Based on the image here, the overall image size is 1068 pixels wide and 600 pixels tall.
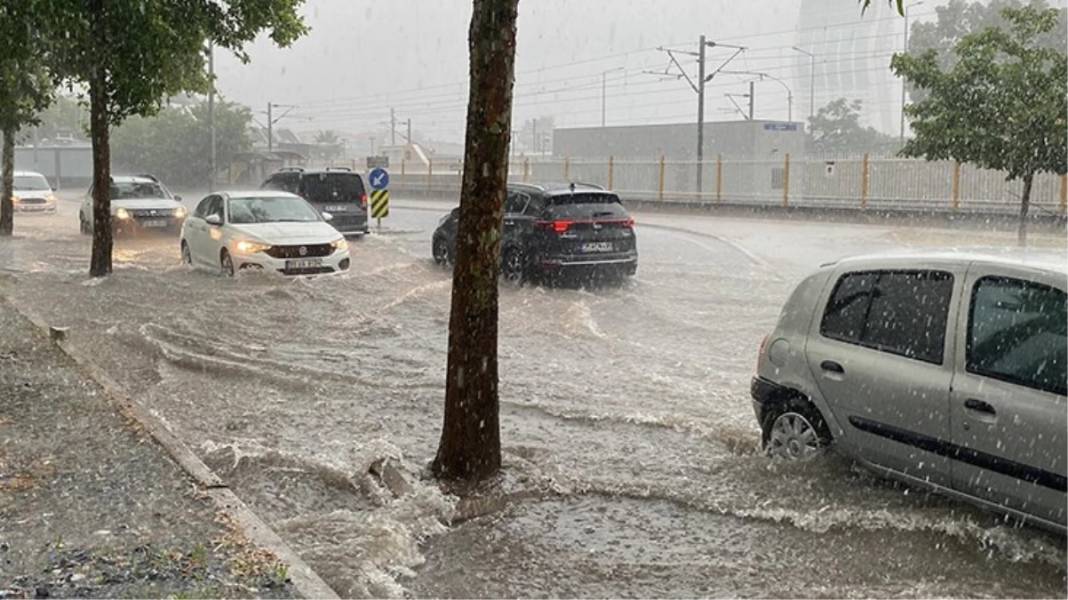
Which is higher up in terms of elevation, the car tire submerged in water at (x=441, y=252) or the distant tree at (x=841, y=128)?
the distant tree at (x=841, y=128)

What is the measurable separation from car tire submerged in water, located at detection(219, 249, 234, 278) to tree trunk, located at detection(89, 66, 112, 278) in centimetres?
180

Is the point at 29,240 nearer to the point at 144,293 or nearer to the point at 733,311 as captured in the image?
the point at 144,293

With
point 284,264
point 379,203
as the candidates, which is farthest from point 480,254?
point 379,203

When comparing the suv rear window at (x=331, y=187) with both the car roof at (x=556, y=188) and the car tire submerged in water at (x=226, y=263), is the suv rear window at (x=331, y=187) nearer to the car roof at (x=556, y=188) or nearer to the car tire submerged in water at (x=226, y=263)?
the car tire submerged in water at (x=226, y=263)

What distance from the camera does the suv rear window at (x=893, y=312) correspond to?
547cm

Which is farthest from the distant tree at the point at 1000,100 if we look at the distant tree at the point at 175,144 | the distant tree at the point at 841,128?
the distant tree at the point at 175,144

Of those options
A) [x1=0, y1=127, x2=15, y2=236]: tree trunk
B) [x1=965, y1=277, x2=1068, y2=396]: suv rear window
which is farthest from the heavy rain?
[x1=0, y1=127, x2=15, y2=236]: tree trunk

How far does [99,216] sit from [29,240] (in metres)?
10.6

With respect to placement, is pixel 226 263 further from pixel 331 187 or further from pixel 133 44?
pixel 331 187

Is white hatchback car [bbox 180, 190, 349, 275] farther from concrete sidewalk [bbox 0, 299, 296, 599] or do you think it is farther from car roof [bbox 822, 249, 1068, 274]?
car roof [bbox 822, 249, 1068, 274]

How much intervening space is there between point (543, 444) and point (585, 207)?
9.02 metres

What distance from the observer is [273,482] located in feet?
22.4

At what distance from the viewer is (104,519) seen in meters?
5.38

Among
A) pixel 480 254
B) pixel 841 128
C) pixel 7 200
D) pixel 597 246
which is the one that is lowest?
pixel 597 246
